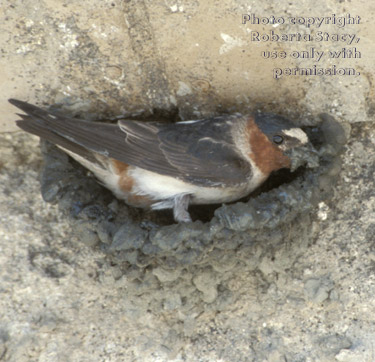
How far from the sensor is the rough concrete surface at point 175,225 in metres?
2.16

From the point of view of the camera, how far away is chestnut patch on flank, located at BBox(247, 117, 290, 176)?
2488 millimetres

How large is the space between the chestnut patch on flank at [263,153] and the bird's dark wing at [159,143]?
2.7 inches

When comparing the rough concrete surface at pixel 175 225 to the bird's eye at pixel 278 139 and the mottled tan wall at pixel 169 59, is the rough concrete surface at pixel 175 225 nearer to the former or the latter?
the mottled tan wall at pixel 169 59

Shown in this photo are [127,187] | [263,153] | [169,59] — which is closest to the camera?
[169,59]

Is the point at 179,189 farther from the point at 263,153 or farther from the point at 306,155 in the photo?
the point at 306,155

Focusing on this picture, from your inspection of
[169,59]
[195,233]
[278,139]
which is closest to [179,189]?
[195,233]

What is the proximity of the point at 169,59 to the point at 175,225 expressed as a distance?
2.19 feet

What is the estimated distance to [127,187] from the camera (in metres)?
2.64

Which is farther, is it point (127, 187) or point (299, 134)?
point (127, 187)

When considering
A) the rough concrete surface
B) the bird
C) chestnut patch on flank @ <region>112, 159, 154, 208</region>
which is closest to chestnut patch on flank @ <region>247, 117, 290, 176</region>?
the bird

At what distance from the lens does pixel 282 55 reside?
216cm

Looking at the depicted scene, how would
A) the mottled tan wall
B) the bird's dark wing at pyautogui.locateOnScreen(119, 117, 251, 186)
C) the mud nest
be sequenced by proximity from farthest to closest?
the bird's dark wing at pyautogui.locateOnScreen(119, 117, 251, 186) → the mud nest → the mottled tan wall

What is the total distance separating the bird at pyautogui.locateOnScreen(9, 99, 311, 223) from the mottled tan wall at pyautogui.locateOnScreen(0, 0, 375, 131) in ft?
0.30

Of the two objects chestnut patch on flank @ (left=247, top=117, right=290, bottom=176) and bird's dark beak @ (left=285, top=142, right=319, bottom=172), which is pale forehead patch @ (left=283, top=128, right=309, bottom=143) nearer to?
bird's dark beak @ (left=285, top=142, right=319, bottom=172)
